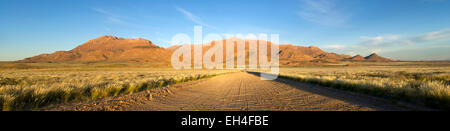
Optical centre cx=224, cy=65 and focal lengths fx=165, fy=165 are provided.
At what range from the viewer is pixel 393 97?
5.89 meters

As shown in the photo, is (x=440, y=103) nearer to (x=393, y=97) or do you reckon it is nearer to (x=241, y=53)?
(x=393, y=97)
